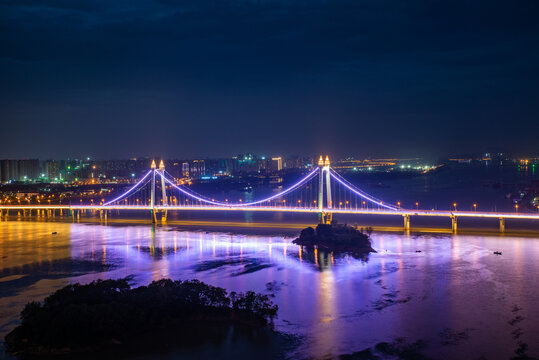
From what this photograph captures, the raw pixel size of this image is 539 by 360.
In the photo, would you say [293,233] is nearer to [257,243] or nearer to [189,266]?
[257,243]

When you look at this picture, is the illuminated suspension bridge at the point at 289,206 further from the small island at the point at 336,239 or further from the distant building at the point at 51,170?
the distant building at the point at 51,170

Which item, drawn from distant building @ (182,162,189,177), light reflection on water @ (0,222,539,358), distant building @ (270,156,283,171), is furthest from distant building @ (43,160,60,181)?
light reflection on water @ (0,222,539,358)

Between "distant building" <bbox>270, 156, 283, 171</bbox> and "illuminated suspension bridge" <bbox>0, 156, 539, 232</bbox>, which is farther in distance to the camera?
"distant building" <bbox>270, 156, 283, 171</bbox>

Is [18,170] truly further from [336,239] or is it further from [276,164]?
[336,239]

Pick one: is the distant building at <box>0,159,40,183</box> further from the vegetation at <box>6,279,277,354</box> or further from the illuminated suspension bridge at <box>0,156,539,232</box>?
the vegetation at <box>6,279,277,354</box>

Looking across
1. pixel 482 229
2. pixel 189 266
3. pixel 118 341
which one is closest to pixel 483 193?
pixel 482 229

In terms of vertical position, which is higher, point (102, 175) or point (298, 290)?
point (102, 175)

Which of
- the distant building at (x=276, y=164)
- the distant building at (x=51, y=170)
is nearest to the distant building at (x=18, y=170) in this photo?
the distant building at (x=51, y=170)
